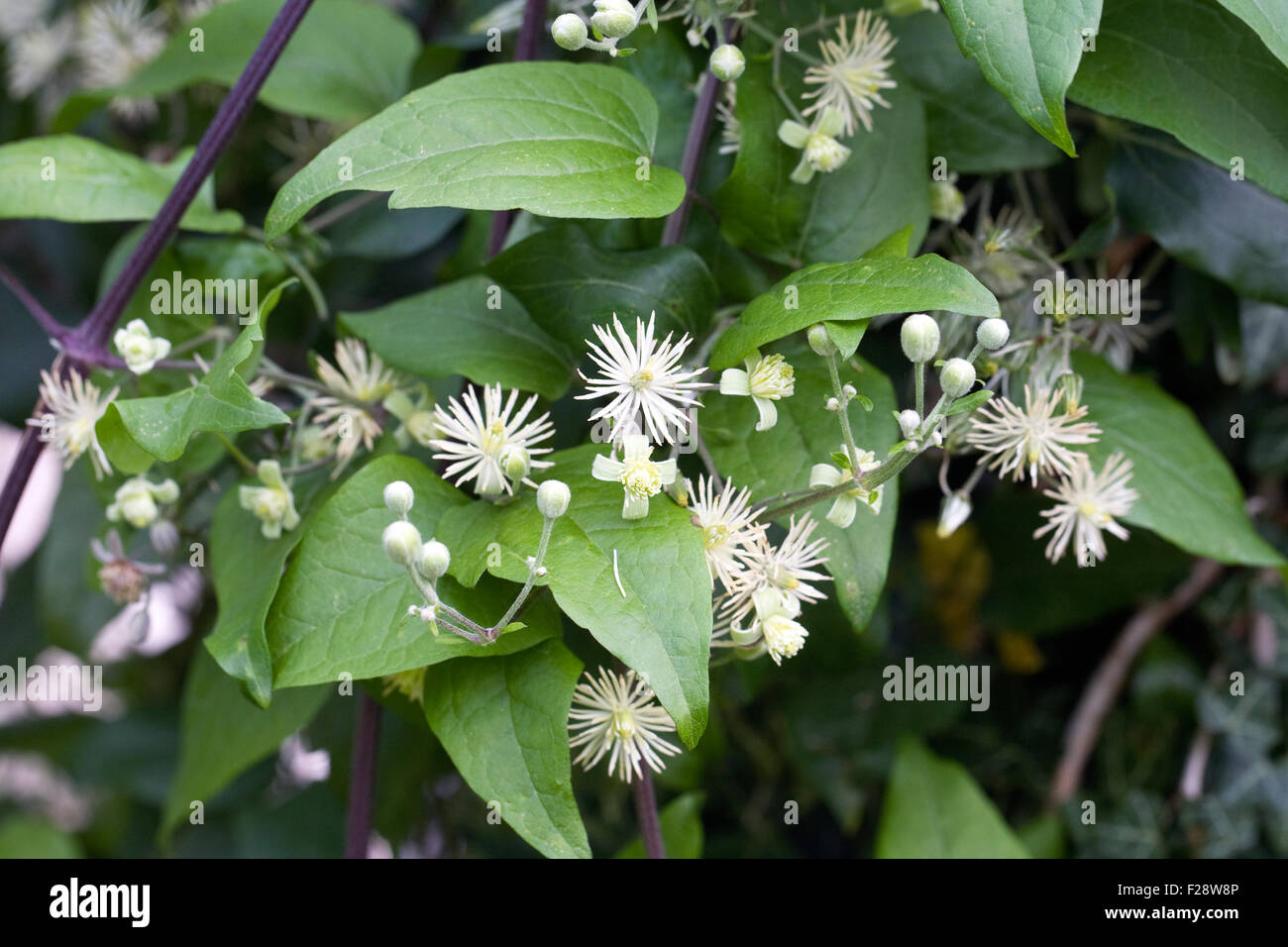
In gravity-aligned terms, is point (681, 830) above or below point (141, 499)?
below

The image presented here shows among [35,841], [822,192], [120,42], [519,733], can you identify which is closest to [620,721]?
[519,733]

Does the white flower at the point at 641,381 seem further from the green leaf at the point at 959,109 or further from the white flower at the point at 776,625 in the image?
the green leaf at the point at 959,109

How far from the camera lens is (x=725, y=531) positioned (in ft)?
1.35

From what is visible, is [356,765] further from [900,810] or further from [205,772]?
[900,810]

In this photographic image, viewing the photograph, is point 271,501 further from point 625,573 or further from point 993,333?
point 993,333

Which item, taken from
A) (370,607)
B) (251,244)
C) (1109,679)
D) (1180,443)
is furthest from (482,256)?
(1109,679)

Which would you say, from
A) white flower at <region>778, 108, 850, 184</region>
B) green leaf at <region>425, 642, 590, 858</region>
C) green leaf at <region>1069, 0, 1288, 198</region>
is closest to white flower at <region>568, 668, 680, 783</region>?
green leaf at <region>425, 642, 590, 858</region>

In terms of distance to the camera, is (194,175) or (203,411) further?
(194,175)

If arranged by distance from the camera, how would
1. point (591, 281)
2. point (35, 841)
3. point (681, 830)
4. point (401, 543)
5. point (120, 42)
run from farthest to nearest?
point (35, 841), point (120, 42), point (681, 830), point (591, 281), point (401, 543)

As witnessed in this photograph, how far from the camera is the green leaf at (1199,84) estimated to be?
48 centimetres

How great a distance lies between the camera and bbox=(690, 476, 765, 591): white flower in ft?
1.34

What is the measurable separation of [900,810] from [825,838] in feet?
0.74

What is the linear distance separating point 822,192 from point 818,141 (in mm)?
32

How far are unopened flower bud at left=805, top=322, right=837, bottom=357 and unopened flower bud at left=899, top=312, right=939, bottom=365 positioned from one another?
29 millimetres
